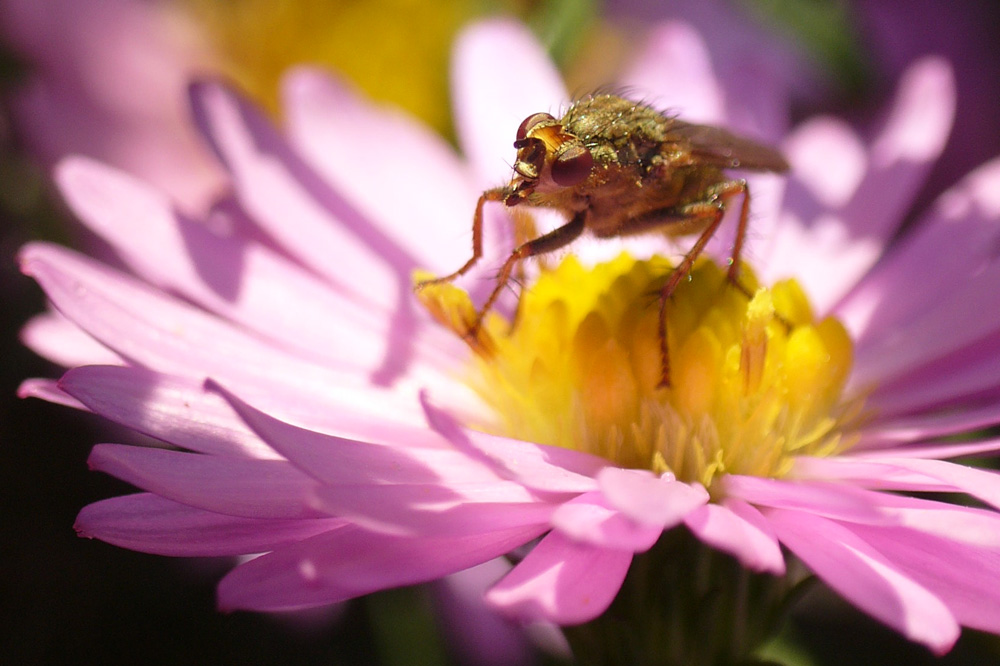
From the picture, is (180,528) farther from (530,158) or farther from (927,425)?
(927,425)

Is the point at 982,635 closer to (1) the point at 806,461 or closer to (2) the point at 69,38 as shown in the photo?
(1) the point at 806,461

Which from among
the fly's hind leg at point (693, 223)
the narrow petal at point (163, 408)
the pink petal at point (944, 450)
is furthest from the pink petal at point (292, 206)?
the pink petal at point (944, 450)

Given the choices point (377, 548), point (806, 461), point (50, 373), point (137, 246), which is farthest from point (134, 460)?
point (50, 373)

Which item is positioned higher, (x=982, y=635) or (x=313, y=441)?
(x=313, y=441)

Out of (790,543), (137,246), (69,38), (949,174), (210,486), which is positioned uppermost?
(69,38)

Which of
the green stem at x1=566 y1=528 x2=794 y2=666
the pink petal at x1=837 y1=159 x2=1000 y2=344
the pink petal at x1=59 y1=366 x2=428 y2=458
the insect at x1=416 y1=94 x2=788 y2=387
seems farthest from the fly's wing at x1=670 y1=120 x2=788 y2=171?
the pink petal at x1=59 y1=366 x2=428 y2=458

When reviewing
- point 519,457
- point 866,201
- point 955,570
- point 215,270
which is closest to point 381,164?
point 215,270
